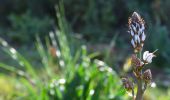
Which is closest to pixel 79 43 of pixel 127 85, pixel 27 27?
pixel 27 27

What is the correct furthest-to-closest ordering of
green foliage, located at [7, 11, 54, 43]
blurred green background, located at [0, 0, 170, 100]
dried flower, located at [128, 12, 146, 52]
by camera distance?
green foliage, located at [7, 11, 54, 43], blurred green background, located at [0, 0, 170, 100], dried flower, located at [128, 12, 146, 52]

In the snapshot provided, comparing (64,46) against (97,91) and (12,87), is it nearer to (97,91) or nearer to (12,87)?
(97,91)

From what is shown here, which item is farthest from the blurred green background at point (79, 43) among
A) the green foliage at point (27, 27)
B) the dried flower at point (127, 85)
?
the dried flower at point (127, 85)

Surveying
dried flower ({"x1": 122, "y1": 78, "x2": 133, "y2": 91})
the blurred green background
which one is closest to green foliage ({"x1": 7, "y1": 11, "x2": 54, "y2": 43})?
the blurred green background

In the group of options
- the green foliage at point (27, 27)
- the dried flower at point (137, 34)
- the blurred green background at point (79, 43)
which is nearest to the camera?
the dried flower at point (137, 34)

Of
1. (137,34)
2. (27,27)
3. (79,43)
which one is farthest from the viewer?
(27,27)

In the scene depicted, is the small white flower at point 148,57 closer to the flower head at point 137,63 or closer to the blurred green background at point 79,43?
the flower head at point 137,63

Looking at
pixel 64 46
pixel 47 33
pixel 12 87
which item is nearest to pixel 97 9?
pixel 47 33

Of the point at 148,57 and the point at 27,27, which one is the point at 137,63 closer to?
the point at 148,57

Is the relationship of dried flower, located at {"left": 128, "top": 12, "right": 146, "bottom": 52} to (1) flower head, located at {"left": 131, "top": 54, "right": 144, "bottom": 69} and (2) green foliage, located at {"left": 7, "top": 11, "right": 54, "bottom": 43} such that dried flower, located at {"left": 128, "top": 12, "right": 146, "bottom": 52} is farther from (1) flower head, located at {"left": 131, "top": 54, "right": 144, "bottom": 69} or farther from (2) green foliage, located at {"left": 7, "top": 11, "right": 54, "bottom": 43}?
(2) green foliage, located at {"left": 7, "top": 11, "right": 54, "bottom": 43}
